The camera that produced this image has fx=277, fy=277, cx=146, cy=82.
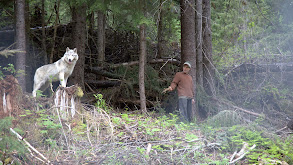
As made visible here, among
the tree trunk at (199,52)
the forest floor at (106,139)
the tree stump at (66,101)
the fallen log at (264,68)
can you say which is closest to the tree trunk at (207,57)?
the tree trunk at (199,52)

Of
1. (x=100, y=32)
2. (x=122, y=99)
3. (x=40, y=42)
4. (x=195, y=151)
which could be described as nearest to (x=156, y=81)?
(x=122, y=99)

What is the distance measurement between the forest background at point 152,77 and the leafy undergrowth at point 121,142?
0.03 metres

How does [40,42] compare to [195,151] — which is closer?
[195,151]

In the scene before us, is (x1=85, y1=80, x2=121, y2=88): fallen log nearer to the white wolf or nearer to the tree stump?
the white wolf

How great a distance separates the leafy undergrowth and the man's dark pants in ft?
4.11

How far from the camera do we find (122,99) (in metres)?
11.1

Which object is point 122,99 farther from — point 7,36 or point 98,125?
point 7,36

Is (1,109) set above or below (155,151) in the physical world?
above

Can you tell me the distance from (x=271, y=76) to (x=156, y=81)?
220 inches

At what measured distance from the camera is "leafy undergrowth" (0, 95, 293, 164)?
210 inches

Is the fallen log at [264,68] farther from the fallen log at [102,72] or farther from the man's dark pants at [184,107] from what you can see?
the fallen log at [102,72]

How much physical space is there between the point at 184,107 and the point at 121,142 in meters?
3.12

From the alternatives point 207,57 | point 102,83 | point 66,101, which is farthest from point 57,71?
point 207,57

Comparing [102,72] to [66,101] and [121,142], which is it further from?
[121,142]
